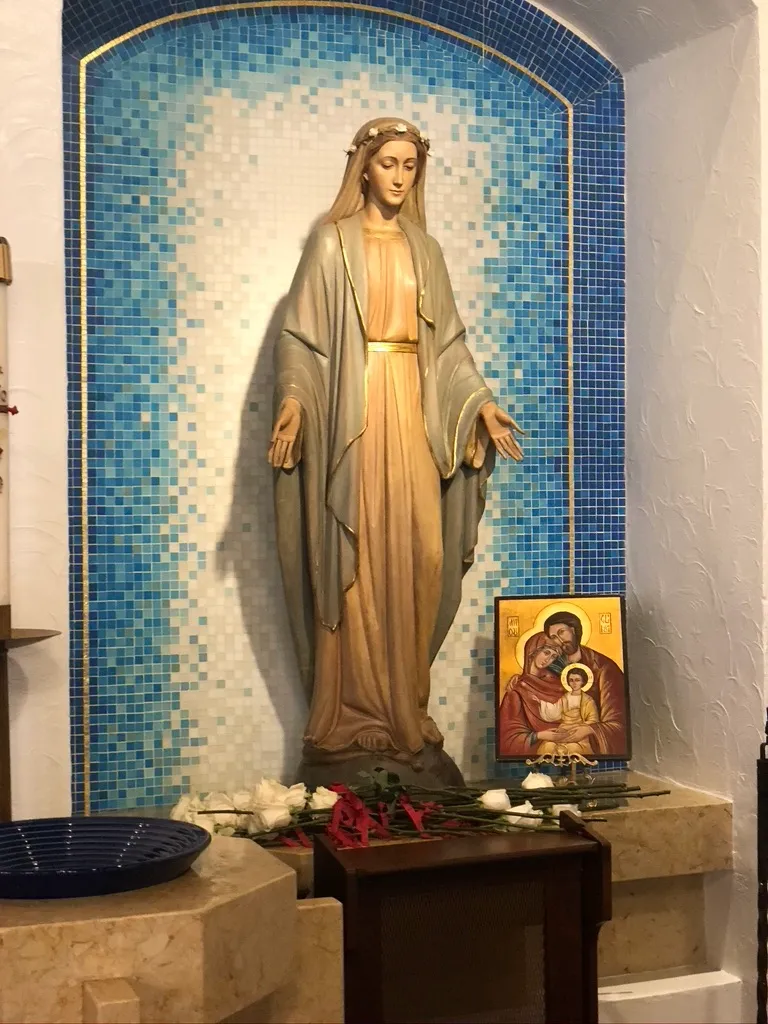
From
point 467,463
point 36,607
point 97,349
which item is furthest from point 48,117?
point 467,463

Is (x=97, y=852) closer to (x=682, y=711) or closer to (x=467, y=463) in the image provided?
(x=467, y=463)

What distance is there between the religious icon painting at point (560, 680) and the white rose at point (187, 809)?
868 millimetres

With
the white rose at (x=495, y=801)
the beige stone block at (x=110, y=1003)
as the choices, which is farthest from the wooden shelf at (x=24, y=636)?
the white rose at (x=495, y=801)

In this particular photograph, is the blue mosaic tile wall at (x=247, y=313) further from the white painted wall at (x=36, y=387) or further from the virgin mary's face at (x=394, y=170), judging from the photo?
the white painted wall at (x=36, y=387)

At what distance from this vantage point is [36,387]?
10.7 ft

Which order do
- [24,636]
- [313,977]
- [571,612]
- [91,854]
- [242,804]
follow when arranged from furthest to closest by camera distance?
[571,612]
[242,804]
[24,636]
[313,977]
[91,854]

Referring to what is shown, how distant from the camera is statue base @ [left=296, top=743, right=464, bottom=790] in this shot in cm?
369

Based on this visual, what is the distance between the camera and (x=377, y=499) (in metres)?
3.69

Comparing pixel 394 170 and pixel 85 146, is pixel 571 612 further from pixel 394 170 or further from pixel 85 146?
pixel 85 146

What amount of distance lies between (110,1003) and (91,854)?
0.49 metres

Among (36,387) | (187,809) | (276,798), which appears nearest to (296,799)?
(276,798)

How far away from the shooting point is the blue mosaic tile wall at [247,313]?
12.7ft

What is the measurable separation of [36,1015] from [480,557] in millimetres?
2327

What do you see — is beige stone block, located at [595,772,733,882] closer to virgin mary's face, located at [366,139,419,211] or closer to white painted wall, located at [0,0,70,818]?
white painted wall, located at [0,0,70,818]
